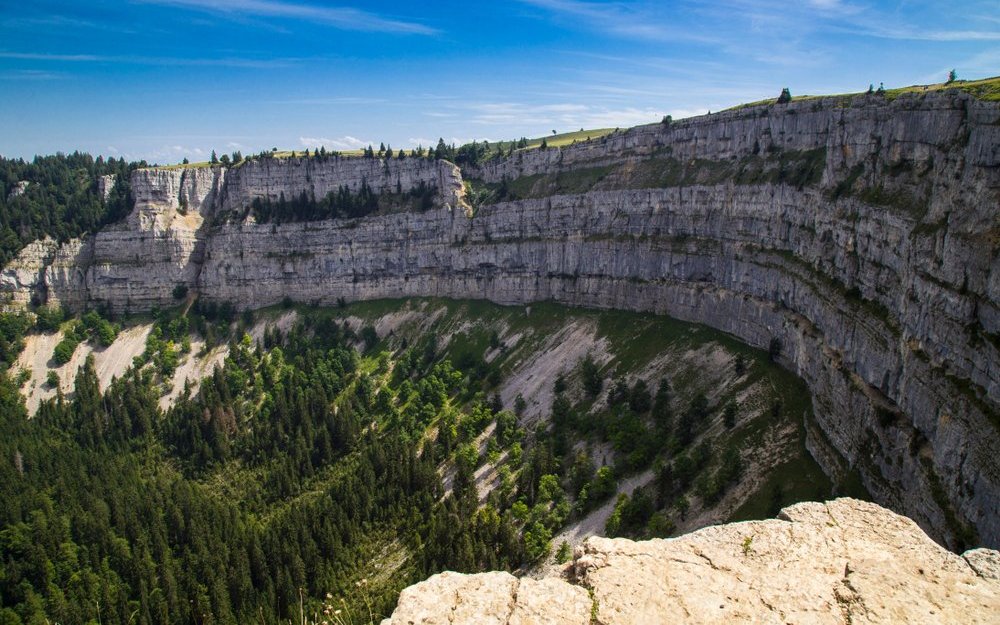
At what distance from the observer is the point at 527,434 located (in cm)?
9369

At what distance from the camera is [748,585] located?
17.2m

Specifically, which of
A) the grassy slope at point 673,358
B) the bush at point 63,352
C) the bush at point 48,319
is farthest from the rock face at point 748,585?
the bush at point 48,319

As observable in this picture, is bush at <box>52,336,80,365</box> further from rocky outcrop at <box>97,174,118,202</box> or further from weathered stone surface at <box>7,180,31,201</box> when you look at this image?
weathered stone surface at <box>7,180,31,201</box>

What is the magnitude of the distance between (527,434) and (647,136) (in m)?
60.5

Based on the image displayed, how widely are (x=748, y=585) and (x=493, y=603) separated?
6.92m

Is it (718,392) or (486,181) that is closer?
(718,392)

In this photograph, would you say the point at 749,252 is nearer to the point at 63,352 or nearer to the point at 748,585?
the point at 748,585

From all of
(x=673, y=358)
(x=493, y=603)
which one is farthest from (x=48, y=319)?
(x=493, y=603)

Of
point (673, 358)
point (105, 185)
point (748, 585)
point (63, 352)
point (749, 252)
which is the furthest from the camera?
point (105, 185)

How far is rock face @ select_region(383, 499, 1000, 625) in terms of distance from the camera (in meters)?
16.1

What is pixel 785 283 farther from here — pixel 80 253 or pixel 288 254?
pixel 80 253

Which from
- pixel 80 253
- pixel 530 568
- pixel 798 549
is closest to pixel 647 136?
pixel 530 568

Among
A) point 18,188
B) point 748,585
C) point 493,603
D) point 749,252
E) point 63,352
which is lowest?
point 63,352

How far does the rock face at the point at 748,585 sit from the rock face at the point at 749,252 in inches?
804
